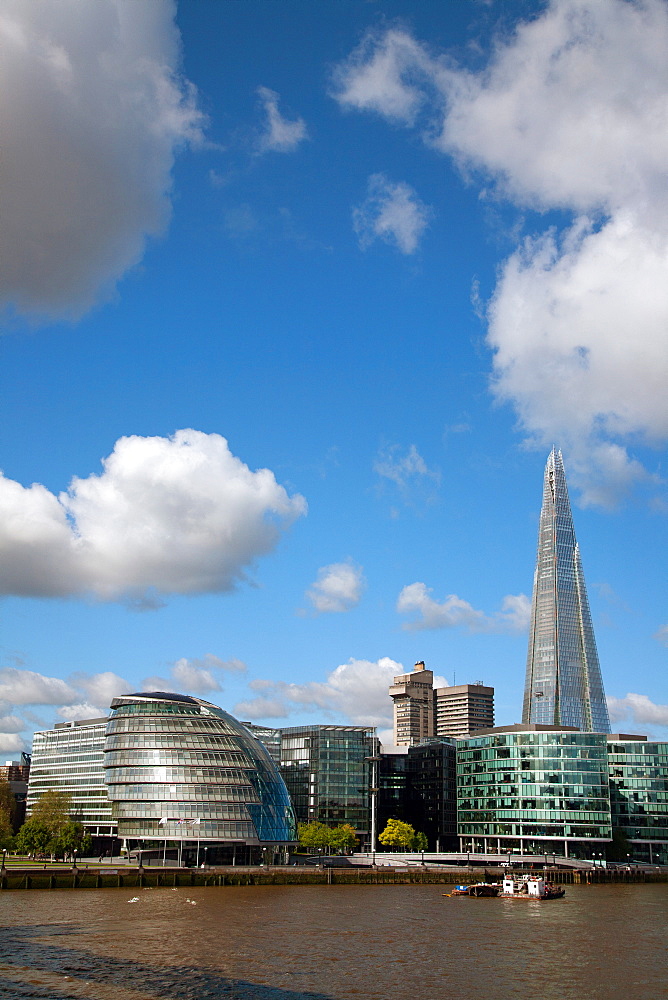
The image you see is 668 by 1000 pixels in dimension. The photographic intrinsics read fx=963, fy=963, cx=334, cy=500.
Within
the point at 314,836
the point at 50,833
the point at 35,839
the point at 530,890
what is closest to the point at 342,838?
the point at 314,836

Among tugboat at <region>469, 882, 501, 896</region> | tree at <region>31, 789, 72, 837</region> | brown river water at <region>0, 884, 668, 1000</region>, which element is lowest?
tugboat at <region>469, 882, 501, 896</region>

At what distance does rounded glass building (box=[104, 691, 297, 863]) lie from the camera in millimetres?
153125

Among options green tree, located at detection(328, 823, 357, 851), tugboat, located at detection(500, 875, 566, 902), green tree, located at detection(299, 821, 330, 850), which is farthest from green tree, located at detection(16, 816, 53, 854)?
tugboat, located at detection(500, 875, 566, 902)

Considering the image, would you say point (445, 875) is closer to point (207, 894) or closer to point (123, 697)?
point (207, 894)

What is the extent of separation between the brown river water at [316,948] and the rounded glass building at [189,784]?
123 feet

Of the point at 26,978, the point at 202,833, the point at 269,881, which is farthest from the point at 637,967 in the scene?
the point at 202,833

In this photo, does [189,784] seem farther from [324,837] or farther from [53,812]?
[324,837]

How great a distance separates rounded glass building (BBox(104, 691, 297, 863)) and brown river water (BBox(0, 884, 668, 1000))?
37.4 meters

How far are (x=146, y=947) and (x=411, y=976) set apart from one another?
68.5 feet

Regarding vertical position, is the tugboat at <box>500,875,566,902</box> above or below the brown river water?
below

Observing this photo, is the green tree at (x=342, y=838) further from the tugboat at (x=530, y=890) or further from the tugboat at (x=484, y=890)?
the tugboat at (x=484, y=890)

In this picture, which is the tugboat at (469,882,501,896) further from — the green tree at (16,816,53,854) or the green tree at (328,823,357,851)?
the green tree at (16,816,53,854)

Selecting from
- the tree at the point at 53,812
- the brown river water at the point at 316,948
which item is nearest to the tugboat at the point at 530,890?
the brown river water at the point at 316,948

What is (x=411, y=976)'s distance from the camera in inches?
2542
